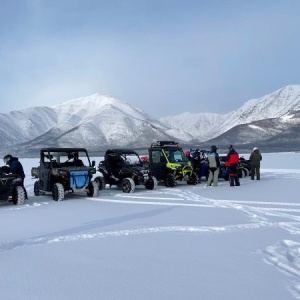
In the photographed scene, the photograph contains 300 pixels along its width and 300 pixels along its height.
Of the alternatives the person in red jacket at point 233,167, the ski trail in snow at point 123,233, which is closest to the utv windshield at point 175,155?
the person in red jacket at point 233,167

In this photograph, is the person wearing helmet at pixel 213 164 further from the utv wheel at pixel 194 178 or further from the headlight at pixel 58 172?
the headlight at pixel 58 172

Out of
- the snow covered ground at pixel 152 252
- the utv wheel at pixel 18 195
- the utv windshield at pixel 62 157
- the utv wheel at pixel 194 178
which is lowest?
the snow covered ground at pixel 152 252

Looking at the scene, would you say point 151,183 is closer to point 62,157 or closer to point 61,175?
point 62,157

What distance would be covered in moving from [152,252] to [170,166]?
10516mm

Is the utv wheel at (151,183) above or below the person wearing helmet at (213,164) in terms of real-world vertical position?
below

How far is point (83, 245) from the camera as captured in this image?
618cm

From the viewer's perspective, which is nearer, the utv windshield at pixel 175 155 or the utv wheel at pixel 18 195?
the utv wheel at pixel 18 195

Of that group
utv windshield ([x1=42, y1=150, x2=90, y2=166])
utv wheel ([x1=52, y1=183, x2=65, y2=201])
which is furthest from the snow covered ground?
utv windshield ([x1=42, y1=150, x2=90, y2=166])

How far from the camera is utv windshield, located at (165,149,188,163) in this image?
16.8 metres

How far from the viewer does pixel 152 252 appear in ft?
18.7

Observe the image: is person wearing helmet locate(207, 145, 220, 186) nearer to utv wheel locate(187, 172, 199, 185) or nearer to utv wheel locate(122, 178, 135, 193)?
utv wheel locate(187, 172, 199, 185)

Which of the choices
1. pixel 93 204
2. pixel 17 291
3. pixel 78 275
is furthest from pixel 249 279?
pixel 93 204

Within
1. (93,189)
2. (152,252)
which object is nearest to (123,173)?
(93,189)

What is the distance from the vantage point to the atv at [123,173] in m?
14.4
